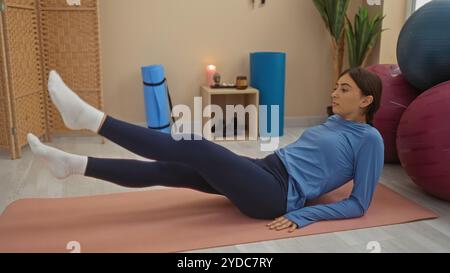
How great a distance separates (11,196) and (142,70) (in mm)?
1508

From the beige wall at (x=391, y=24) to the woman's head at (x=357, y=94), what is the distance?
206 centimetres

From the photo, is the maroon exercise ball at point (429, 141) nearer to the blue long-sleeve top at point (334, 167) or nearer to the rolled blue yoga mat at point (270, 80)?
the blue long-sleeve top at point (334, 167)

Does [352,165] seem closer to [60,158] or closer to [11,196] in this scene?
[60,158]

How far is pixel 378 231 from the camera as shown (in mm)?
1820

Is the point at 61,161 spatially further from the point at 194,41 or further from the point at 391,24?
the point at 391,24

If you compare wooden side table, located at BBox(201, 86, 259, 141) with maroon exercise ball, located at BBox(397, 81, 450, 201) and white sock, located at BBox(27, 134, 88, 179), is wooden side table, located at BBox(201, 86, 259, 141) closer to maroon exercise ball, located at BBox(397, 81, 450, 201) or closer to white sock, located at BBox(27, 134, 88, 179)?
maroon exercise ball, located at BBox(397, 81, 450, 201)

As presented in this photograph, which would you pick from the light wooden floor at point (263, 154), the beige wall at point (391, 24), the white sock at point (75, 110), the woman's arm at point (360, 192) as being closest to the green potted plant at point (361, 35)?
the beige wall at point (391, 24)

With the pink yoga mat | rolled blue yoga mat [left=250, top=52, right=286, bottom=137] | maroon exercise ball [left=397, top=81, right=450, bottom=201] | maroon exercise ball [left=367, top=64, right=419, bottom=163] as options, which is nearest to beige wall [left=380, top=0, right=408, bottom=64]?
rolled blue yoga mat [left=250, top=52, right=286, bottom=137]

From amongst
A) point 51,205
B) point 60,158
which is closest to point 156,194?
point 51,205

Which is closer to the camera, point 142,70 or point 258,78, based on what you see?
point 142,70

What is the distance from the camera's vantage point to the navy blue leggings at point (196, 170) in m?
1.54

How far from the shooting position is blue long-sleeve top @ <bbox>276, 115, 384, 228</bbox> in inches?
70.3

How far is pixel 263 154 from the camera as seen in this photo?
10.2ft
